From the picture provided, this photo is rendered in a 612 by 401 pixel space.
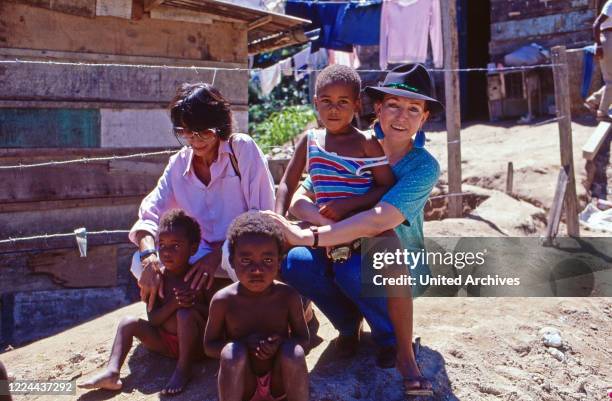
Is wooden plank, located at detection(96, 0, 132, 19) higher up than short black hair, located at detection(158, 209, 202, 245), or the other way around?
wooden plank, located at detection(96, 0, 132, 19)

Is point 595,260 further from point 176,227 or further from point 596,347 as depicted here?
point 176,227

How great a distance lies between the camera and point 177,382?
2.85 meters

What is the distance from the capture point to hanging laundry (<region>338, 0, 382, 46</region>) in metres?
8.39

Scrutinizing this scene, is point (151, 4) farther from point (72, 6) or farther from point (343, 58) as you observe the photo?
point (343, 58)

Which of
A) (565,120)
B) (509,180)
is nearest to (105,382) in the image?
(565,120)

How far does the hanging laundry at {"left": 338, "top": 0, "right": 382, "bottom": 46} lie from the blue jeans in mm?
6060

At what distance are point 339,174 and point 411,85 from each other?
509 mm

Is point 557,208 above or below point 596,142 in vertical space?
below

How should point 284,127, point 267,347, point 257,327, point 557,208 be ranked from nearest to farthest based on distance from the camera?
1. point 267,347
2. point 257,327
3. point 557,208
4. point 284,127

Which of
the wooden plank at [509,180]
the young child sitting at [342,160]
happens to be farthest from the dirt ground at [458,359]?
the wooden plank at [509,180]

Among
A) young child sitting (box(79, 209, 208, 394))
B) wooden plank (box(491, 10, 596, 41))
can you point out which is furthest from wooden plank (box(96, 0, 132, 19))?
wooden plank (box(491, 10, 596, 41))

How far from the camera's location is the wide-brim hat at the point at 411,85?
2807 mm

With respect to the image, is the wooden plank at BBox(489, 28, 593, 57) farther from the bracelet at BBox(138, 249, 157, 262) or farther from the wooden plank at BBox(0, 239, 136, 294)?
the bracelet at BBox(138, 249, 157, 262)

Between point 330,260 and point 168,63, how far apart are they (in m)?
3.47
